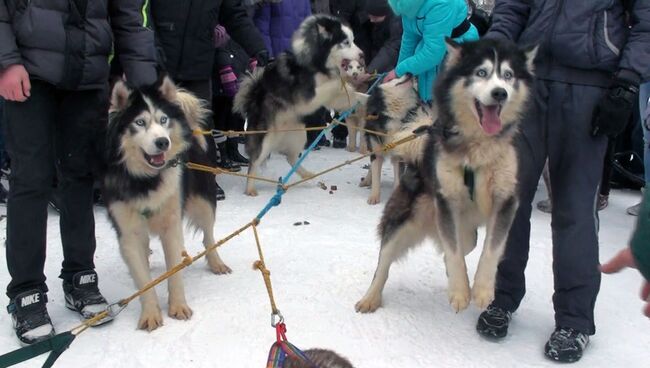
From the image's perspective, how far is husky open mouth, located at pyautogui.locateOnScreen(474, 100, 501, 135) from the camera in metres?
2.10

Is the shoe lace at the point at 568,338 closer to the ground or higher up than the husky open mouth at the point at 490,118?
closer to the ground

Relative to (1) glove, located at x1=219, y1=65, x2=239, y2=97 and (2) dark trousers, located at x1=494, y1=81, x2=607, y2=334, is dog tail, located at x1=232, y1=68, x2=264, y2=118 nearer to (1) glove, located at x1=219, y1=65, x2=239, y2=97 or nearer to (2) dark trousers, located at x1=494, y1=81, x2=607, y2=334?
(1) glove, located at x1=219, y1=65, x2=239, y2=97

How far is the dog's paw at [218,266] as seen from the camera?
305 cm

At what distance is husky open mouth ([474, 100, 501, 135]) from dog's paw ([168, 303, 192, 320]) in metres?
1.43

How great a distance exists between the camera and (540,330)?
2.50 metres

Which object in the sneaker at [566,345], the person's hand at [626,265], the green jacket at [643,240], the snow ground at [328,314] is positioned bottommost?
the snow ground at [328,314]

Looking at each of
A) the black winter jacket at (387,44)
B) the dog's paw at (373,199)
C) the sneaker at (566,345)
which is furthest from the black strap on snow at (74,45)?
the black winter jacket at (387,44)

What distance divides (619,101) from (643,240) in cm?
147

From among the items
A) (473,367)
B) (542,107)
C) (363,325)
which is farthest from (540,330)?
(542,107)

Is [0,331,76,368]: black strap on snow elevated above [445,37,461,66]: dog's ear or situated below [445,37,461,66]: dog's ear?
below

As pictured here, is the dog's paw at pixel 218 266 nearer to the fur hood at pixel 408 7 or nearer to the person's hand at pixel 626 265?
the fur hood at pixel 408 7

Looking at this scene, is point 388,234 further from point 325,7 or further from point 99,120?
point 325,7

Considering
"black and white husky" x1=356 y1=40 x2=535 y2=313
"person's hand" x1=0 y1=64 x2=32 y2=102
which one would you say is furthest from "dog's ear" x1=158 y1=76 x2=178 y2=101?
"black and white husky" x1=356 y1=40 x2=535 y2=313

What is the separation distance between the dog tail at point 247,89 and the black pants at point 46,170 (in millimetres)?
2451
